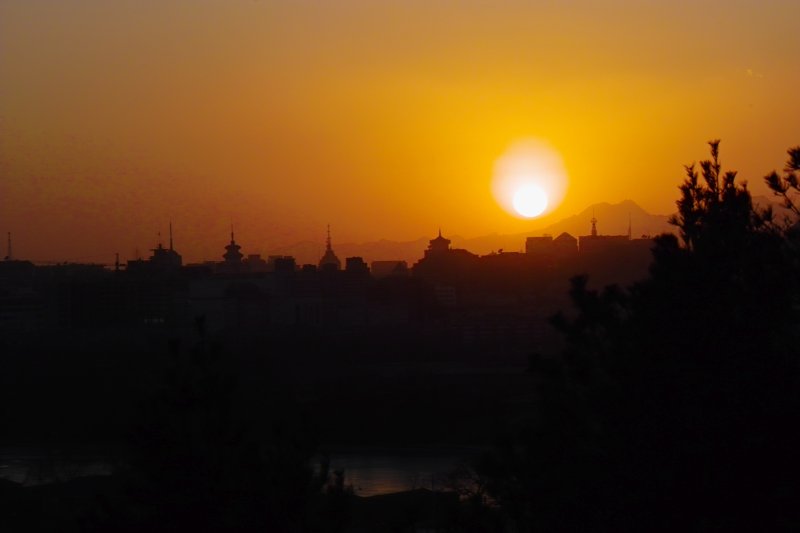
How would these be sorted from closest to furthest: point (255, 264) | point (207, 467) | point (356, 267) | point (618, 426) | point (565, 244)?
point (618, 426) < point (207, 467) < point (565, 244) < point (356, 267) < point (255, 264)

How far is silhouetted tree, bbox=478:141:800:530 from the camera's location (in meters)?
3.82

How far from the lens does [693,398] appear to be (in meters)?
3.92

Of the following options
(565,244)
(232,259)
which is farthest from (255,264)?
(565,244)

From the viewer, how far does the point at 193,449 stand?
4.79 metres

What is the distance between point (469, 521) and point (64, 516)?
6.08m

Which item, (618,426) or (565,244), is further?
(565,244)

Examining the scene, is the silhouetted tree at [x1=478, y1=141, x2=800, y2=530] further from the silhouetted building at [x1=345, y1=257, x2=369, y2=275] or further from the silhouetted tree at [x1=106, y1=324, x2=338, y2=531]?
the silhouetted building at [x1=345, y1=257, x2=369, y2=275]

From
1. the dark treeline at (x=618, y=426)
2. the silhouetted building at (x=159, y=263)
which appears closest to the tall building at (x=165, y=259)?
the silhouetted building at (x=159, y=263)

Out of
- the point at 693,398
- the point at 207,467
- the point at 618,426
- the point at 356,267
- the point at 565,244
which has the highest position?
the point at 565,244

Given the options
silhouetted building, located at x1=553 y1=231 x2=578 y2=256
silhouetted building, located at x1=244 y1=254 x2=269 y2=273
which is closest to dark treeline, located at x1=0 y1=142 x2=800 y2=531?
silhouetted building, located at x1=553 y1=231 x2=578 y2=256

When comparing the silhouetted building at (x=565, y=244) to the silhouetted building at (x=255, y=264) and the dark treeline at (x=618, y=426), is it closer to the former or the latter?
the silhouetted building at (x=255, y=264)

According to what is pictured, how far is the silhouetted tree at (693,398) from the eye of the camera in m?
3.82

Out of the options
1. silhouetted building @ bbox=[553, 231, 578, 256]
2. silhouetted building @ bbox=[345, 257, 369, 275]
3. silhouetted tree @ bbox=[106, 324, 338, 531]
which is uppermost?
silhouetted building @ bbox=[553, 231, 578, 256]

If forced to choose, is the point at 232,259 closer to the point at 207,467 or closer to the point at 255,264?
the point at 255,264
